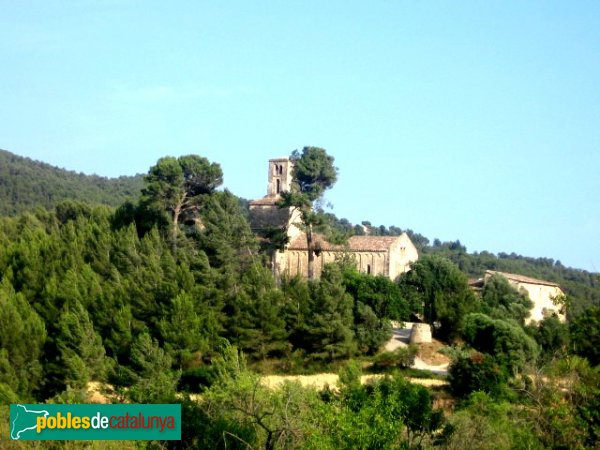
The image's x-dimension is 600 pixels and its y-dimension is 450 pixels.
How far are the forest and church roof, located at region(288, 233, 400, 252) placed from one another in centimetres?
207

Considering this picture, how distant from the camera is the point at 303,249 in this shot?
42719 millimetres

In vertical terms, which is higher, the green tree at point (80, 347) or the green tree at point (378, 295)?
the green tree at point (378, 295)

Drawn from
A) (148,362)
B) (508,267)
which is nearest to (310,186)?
(148,362)

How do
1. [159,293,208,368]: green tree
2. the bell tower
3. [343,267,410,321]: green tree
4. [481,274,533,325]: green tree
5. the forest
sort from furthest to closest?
the bell tower
[481,274,533,325]: green tree
[343,267,410,321]: green tree
[159,293,208,368]: green tree
the forest

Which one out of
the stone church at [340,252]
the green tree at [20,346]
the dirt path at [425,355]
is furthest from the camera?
the stone church at [340,252]

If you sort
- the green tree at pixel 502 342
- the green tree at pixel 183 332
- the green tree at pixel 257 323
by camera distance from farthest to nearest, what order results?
1. the green tree at pixel 257 323
2. the green tree at pixel 183 332
3. the green tree at pixel 502 342

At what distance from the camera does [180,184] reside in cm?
3800

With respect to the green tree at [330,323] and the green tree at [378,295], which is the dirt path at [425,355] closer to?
the green tree at [378,295]

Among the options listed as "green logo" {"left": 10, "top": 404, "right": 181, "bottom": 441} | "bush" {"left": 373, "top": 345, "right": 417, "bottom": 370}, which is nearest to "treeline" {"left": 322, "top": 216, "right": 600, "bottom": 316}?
"bush" {"left": 373, "top": 345, "right": 417, "bottom": 370}

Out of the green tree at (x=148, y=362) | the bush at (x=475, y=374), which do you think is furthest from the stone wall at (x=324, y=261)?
the green tree at (x=148, y=362)

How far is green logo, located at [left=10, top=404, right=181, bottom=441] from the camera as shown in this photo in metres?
12.9

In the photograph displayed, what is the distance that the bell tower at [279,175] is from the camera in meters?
48.9

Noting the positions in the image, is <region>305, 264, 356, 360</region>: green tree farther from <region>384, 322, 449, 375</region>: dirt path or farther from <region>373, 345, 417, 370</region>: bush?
<region>384, 322, 449, 375</region>: dirt path

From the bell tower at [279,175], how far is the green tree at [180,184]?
399 inches
